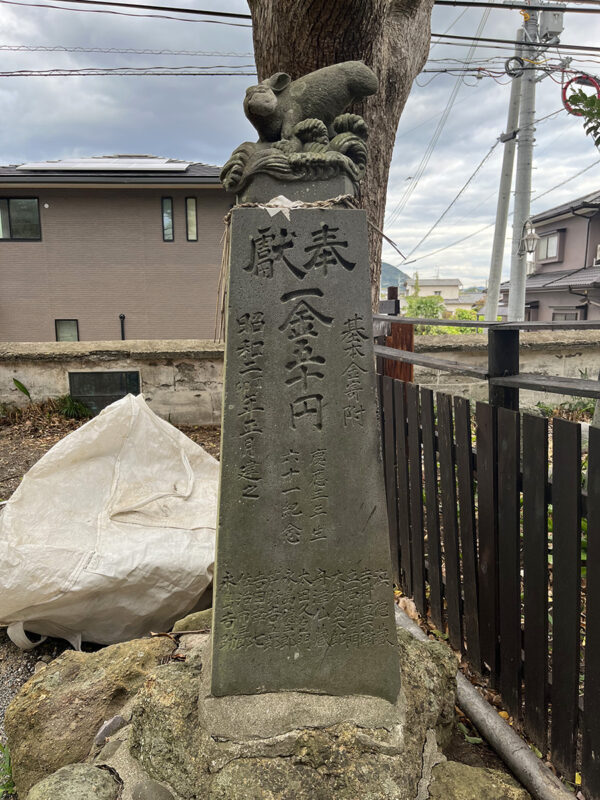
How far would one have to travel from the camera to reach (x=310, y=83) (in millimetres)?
1842

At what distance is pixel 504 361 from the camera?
2271mm

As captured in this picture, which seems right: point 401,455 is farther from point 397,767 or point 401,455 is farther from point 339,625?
point 397,767

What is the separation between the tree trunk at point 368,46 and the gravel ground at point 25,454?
3347 mm

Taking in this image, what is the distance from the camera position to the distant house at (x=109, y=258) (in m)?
11.8

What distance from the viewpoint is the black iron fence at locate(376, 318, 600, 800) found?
1.76 meters

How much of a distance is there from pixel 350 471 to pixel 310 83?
1.36 m

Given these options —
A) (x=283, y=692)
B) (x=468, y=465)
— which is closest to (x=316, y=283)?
(x=468, y=465)

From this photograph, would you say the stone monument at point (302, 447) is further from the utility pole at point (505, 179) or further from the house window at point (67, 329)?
the house window at point (67, 329)

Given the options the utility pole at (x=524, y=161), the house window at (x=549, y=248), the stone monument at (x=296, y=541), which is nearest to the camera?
the stone monument at (x=296, y=541)

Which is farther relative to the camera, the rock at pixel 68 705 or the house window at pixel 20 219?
the house window at pixel 20 219

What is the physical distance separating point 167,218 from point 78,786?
11.8m

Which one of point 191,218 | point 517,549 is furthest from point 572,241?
point 517,549

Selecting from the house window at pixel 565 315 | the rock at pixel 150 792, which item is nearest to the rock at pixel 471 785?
the rock at pixel 150 792

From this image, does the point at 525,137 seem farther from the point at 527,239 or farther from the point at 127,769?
the point at 127,769
